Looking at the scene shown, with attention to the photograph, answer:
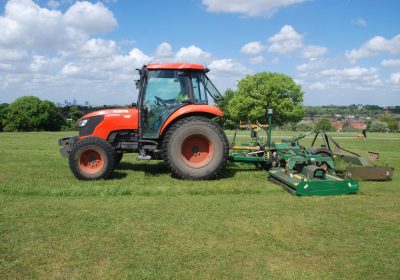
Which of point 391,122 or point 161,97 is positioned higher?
point 161,97

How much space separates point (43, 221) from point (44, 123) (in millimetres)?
54815

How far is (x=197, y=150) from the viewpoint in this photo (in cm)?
904

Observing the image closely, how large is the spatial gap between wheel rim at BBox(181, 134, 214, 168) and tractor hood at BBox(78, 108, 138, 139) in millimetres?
1286

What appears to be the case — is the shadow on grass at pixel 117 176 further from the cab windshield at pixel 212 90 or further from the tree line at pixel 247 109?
the tree line at pixel 247 109

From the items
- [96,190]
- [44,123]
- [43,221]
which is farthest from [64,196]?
[44,123]

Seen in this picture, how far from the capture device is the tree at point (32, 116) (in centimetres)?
5584

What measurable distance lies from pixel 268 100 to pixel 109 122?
49140mm

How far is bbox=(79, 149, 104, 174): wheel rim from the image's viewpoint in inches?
340

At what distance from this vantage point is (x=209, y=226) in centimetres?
534

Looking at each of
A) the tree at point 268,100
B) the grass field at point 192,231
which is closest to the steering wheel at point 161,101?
the grass field at point 192,231

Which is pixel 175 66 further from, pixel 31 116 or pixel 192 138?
pixel 31 116

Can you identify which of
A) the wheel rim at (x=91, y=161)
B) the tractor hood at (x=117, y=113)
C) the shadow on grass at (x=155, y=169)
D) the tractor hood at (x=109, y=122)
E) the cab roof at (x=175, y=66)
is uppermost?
the cab roof at (x=175, y=66)

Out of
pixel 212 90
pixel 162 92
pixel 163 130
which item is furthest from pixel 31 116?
pixel 212 90

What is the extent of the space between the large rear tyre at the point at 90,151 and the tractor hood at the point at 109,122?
0.60m
